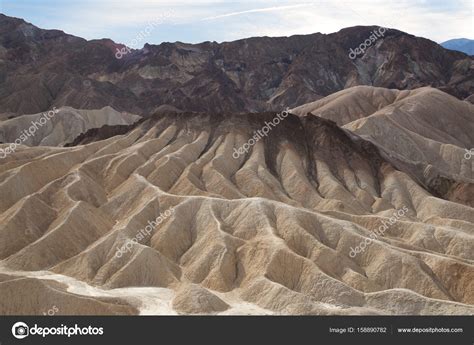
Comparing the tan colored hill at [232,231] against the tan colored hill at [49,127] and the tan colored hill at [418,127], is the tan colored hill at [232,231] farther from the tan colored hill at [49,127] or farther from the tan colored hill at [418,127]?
the tan colored hill at [49,127]

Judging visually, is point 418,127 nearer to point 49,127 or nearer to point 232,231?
point 232,231

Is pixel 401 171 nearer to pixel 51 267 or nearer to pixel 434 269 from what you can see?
pixel 434 269

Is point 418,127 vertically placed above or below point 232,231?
above

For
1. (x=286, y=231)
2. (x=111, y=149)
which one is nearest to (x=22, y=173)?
(x=111, y=149)

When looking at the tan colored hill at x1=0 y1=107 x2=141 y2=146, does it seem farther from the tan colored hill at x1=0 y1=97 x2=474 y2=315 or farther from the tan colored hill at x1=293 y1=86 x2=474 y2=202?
the tan colored hill at x1=293 y1=86 x2=474 y2=202
